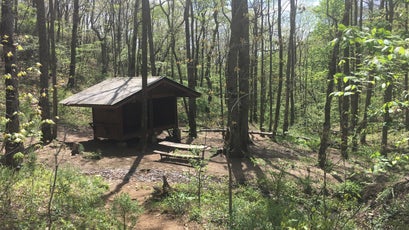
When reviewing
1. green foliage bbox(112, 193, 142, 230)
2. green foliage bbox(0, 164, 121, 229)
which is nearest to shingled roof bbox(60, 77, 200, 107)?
green foliage bbox(0, 164, 121, 229)

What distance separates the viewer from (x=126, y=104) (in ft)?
49.3

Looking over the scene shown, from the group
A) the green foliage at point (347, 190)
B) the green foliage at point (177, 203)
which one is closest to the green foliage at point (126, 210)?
the green foliage at point (177, 203)

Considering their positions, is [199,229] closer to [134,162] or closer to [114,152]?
[134,162]

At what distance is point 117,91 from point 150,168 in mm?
4748

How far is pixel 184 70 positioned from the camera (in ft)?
116

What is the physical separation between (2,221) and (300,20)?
3675 centimetres

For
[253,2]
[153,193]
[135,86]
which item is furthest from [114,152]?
[253,2]

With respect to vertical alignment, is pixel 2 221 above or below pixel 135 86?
below

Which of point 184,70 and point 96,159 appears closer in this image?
point 96,159

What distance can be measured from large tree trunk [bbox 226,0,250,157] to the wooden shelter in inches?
Answer: 155

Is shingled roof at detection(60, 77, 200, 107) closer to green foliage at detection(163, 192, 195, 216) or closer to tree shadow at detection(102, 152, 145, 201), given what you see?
tree shadow at detection(102, 152, 145, 201)

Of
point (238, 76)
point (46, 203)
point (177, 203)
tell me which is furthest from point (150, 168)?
point (238, 76)

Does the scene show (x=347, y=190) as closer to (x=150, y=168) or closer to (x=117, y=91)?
(x=150, y=168)

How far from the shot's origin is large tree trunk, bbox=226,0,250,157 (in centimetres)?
1120
